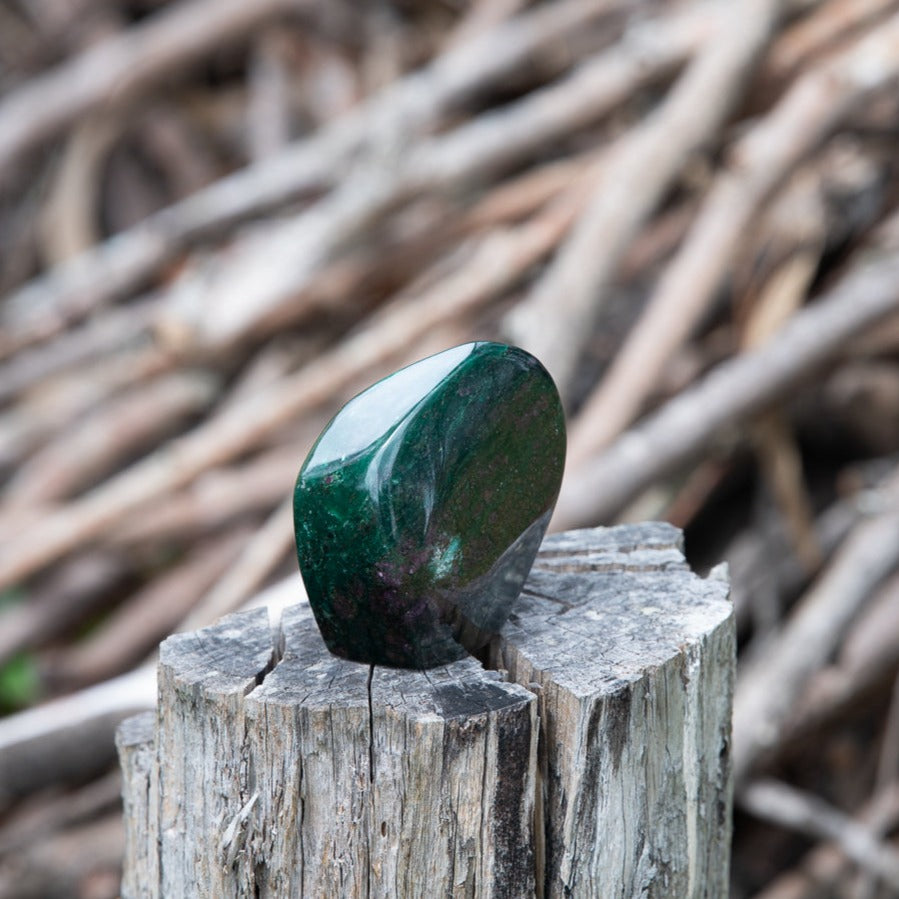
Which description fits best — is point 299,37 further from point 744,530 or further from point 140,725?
point 140,725

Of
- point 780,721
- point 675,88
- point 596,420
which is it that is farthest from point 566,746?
point 675,88

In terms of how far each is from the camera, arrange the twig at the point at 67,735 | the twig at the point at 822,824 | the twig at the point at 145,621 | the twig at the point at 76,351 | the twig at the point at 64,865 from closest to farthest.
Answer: the twig at the point at 67,735, the twig at the point at 822,824, the twig at the point at 64,865, the twig at the point at 145,621, the twig at the point at 76,351

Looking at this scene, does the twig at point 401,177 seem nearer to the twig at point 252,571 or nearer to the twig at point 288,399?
the twig at point 288,399

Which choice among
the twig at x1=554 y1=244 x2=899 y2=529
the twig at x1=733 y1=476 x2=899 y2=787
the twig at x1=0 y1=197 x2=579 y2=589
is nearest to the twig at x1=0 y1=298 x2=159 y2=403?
the twig at x1=0 y1=197 x2=579 y2=589

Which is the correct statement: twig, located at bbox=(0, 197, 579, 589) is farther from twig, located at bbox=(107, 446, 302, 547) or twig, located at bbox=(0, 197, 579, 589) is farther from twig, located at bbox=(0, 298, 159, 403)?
twig, located at bbox=(0, 298, 159, 403)

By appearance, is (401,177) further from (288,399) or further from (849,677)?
(849,677)

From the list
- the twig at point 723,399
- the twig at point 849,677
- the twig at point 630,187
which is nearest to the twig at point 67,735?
the twig at point 723,399

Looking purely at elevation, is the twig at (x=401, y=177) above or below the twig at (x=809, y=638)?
above

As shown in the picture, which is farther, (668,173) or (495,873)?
(668,173)
